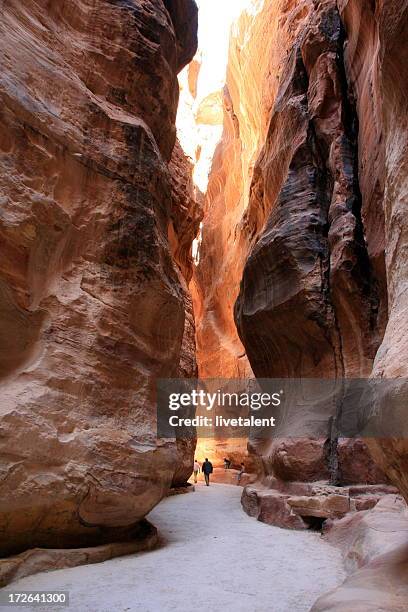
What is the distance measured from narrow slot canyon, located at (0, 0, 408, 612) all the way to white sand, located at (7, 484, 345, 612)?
42mm

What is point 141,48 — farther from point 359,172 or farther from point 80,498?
point 80,498

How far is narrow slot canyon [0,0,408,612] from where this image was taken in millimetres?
4859

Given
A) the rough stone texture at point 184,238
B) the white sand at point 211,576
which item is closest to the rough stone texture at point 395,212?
the white sand at point 211,576

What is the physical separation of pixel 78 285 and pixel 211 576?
14.4 feet

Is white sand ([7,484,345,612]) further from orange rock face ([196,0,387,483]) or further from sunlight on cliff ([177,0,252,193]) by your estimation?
sunlight on cliff ([177,0,252,193])

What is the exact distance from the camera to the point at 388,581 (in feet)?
11.9

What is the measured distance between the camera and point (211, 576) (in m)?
5.57

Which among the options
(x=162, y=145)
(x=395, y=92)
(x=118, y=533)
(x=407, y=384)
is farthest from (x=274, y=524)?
(x=162, y=145)

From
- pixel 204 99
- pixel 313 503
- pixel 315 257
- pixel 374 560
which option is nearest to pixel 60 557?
pixel 374 560

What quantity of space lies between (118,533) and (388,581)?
4.43 m

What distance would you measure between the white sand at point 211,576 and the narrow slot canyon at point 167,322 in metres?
0.04

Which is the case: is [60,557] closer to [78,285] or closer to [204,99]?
[78,285]

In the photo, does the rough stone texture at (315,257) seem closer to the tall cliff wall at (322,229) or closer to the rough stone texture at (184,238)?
the tall cliff wall at (322,229)

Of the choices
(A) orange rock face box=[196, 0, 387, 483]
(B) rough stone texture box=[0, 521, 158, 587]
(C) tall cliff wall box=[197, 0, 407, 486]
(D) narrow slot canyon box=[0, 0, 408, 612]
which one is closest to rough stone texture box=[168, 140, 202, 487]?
(D) narrow slot canyon box=[0, 0, 408, 612]
